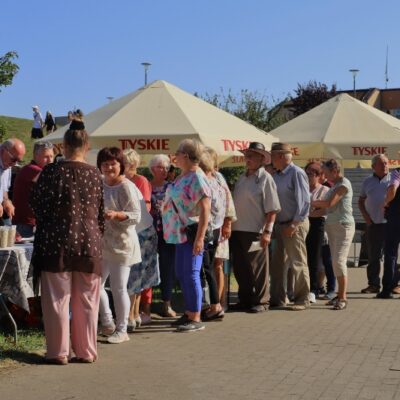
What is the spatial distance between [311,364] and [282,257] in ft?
11.8

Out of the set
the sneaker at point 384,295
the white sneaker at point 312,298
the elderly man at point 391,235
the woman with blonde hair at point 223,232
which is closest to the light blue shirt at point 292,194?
the woman with blonde hair at point 223,232

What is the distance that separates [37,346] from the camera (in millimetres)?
7301

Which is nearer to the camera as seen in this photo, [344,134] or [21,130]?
[344,134]

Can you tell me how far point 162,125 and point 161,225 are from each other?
1.82 metres

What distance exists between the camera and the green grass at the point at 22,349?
6734mm

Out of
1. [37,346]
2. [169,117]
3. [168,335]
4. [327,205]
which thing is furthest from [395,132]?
[37,346]

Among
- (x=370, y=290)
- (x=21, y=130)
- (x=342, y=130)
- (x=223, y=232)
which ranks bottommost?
(x=370, y=290)

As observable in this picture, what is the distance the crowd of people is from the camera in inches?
262

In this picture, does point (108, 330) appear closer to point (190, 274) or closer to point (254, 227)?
point (190, 274)

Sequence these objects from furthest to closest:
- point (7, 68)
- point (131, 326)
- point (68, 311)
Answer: point (7, 68) < point (131, 326) < point (68, 311)

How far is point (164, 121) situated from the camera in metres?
10.8

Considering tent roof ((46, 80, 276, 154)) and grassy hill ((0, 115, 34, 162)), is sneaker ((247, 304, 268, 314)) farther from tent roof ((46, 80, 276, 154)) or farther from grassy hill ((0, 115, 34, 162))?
grassy hill ((0, 115, 34, 162))

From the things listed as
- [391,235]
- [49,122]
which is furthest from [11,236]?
[49,122]

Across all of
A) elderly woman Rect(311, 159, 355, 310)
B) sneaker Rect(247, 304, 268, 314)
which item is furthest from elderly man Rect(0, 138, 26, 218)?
elderly woman Rect(311, 159, 355, 310)
